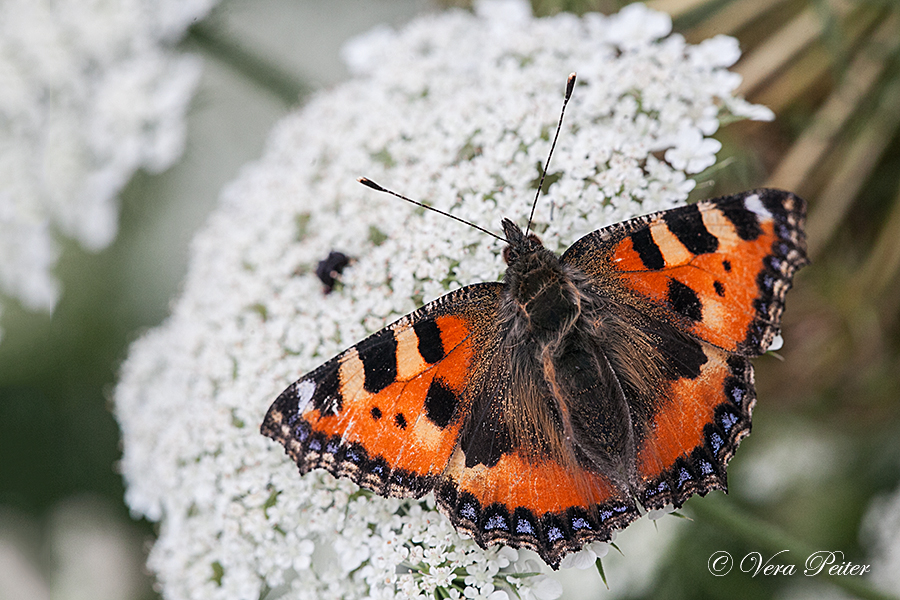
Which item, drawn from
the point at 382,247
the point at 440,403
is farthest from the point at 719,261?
the point at 382,247

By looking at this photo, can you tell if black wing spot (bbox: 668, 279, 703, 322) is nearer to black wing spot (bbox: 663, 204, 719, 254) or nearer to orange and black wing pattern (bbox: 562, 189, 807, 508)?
orange and black wing pattern (bbox: 562, 189, 807, 508)

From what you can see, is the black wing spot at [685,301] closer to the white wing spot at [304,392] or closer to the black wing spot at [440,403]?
the black wing spot at [440,403]

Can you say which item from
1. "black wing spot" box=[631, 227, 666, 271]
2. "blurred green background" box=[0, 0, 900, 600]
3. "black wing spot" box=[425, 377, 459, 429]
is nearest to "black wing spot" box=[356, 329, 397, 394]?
"black wing spot" box=[425, 377, 459, 429]

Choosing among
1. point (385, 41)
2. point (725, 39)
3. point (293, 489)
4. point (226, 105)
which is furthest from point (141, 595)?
point (725, 39)

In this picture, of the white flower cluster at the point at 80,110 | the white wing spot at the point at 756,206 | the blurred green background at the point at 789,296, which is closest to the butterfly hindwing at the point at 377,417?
the white wing spot at the point at 756,206

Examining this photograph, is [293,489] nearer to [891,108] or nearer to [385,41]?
[385,41]

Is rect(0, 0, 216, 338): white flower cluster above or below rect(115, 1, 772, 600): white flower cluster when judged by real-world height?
above

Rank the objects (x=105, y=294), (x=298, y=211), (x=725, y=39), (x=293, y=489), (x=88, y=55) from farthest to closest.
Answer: (x=105, y=294) → (x=88, y=55) → (x=298, y=211) → (x=725, y=39) → (x=293, y=489)
